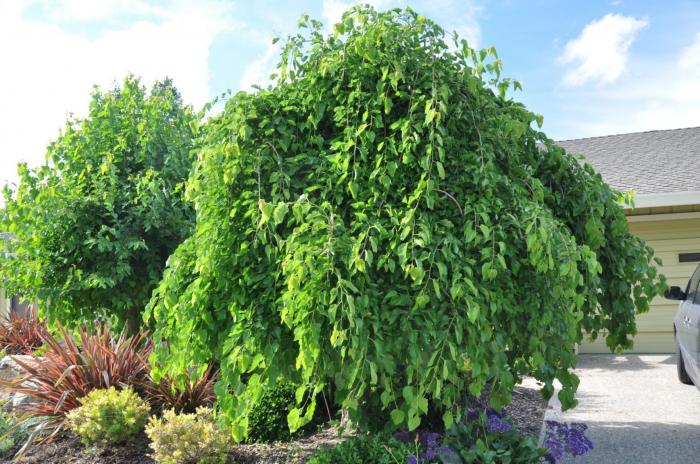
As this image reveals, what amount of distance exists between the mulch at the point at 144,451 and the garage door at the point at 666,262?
474cm

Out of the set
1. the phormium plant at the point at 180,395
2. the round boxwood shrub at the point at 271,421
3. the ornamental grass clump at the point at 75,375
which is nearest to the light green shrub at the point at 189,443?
the round boxwood shrub at the point at 271,421

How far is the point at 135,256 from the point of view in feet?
20.5

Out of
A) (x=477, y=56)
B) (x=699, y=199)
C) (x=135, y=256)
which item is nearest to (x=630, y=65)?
(x=699, y=199)

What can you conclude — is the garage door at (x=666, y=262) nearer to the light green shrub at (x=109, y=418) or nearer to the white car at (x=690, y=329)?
the white car at (x=690, y=329)

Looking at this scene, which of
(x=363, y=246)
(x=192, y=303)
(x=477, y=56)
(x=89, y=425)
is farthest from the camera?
(x=89, y=425)

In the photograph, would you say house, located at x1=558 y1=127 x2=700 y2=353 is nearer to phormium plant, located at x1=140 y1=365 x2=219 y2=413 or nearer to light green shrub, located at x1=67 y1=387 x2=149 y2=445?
phormium plant, located at x1=140 y1=365 x2=219 y2=413

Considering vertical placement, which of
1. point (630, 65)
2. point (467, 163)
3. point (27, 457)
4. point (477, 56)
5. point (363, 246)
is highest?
point (630, 65)

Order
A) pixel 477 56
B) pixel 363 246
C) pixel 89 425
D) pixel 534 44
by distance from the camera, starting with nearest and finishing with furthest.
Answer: pixel 363 246 < pixel 477 56 < pixel 89 425 < pixel 534 44

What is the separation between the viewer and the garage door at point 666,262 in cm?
904

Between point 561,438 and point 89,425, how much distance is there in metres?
3.69

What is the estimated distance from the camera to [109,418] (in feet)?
15.7

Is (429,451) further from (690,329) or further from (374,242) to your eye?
(690,329)

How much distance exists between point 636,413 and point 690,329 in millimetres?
1059

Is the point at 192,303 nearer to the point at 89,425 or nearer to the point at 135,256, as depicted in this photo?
the point at 89,425
